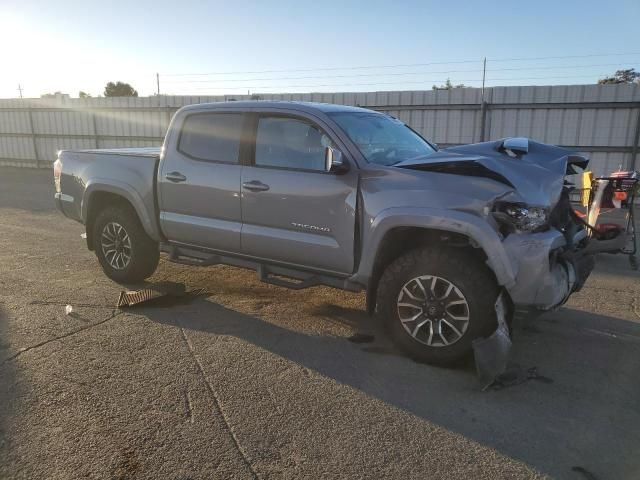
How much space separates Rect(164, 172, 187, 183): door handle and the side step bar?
72 cm

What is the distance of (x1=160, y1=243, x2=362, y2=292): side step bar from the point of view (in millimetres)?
4391

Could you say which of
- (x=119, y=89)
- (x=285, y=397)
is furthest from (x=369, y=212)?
(x=119, y=89)

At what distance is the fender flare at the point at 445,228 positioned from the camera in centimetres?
353

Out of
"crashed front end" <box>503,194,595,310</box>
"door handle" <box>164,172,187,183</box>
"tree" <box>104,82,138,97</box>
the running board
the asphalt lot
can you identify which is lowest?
the asphalt lot

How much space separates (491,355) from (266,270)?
2159 mm

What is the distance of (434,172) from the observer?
12.5ft

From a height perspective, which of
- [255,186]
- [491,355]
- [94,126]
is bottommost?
[491,355]

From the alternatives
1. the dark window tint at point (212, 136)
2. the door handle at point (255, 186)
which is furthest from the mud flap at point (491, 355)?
the dark window tint at point (212, 136)

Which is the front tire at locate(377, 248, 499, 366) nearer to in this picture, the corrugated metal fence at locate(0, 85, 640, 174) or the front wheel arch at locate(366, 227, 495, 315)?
the front wheel arch at locate(366, 227, 495, 315)

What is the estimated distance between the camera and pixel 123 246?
5773mm

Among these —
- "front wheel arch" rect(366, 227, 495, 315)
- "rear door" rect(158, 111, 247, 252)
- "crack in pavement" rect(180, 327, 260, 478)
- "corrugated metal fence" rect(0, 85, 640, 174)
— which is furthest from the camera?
"corrugated metal fence" rect(0, 85, 640, 174)

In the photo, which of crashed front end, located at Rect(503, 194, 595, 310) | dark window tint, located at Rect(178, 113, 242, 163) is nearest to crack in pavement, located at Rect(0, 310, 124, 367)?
dark window tint, located at Rect(178, 113, 242, 163)

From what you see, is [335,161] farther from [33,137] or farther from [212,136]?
[33,137]

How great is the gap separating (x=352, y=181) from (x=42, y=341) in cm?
289
